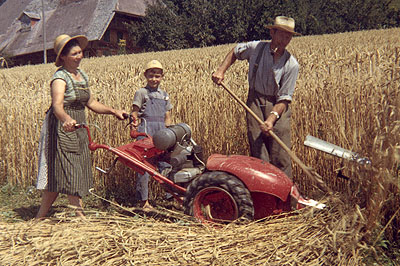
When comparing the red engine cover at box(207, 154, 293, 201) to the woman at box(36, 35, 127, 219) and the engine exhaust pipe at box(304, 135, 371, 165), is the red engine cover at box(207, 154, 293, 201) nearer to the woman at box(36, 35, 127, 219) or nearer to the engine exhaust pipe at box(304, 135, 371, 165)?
the engine exhaust pipe at box(304, 135, 371, 165)

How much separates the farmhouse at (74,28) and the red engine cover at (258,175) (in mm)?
30520

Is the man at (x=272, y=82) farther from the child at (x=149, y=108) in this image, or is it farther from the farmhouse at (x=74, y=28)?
the farmhouse at (x=74, y=28)

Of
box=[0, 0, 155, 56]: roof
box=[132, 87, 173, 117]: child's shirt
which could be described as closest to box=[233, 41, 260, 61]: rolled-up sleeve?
box=[132, 87, 173, 117]: child's shirt

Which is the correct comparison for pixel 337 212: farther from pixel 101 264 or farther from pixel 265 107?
pixel 101 264

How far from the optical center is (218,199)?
118 inches

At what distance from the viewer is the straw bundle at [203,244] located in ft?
7.82

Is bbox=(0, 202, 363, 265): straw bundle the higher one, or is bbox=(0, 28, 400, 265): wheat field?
bbox=(0, 28, 400, 265): wheat field

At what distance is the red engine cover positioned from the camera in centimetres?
274

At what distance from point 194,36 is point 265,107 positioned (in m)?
32.8

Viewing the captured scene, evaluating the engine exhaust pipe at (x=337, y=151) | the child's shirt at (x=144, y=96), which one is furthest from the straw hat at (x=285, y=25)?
the child's shirt at (x=144, y=96)

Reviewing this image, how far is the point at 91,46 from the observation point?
3369 centimetres

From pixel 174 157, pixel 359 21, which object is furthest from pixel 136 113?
pixel 359 21

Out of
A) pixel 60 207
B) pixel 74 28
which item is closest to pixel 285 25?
pixel 60 207

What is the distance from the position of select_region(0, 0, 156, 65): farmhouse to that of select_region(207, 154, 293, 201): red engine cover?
3052 centimetres
